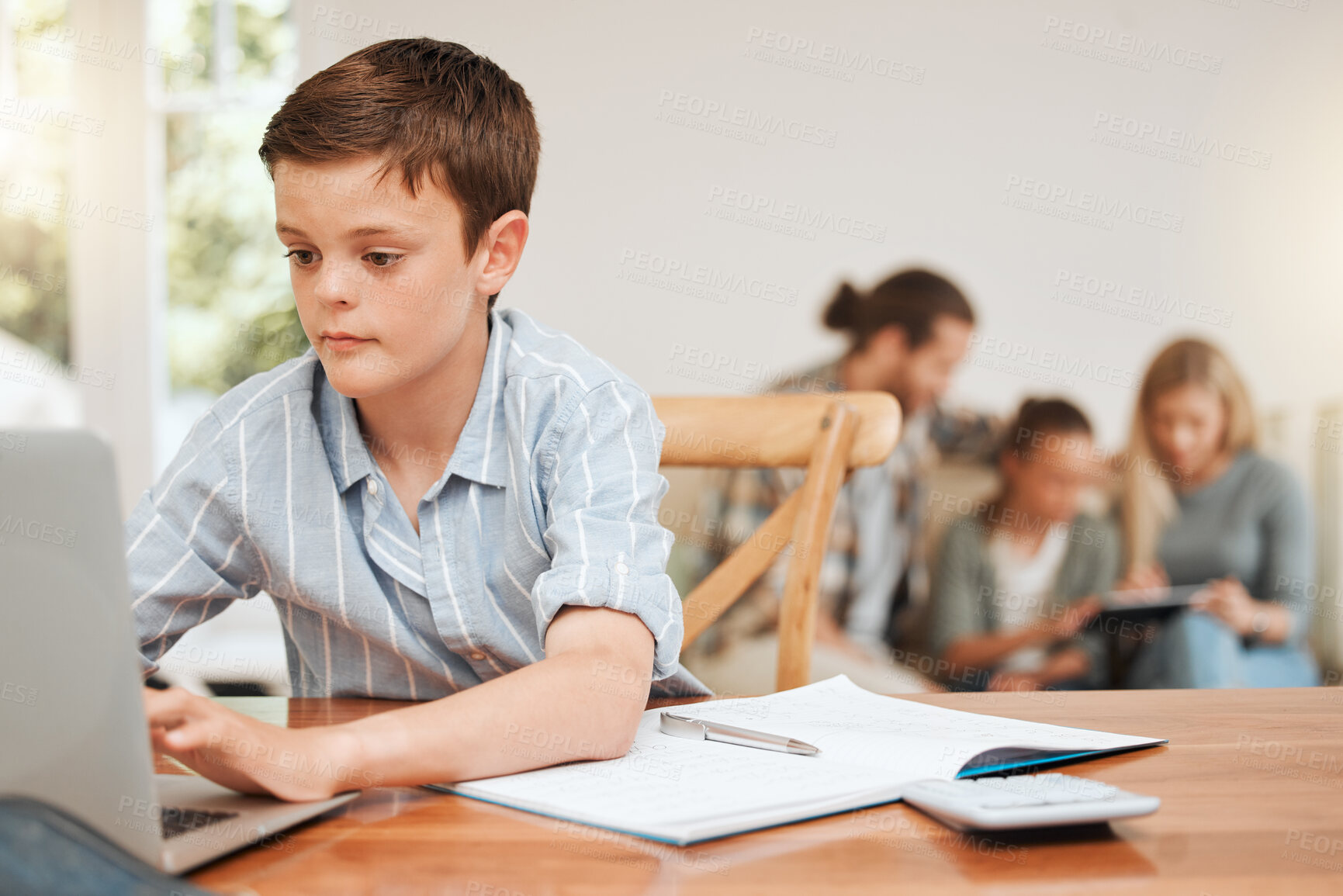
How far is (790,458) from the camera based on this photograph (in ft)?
3.34

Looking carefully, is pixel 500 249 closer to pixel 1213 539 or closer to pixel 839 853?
pixel 839 853

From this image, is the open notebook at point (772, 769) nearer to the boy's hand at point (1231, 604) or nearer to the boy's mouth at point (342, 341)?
the boy's mouth at point (342, 341)

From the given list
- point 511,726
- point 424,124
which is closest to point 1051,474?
point 424,124

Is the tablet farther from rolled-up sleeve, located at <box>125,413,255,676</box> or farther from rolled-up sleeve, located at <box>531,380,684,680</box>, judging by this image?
rolled-up sleeve, located at <box>125,413,255,676</box>

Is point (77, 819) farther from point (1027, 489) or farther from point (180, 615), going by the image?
point (1027, 489)

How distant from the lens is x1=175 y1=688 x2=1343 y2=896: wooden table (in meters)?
0.41

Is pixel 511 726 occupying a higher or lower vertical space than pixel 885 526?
higher

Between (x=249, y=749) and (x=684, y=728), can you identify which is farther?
(x=684, y=728)

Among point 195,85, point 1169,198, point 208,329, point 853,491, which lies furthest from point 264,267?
point 1169,198

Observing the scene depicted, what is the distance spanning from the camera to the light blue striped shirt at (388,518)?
84 centimetres

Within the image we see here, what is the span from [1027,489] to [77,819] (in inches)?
78.8

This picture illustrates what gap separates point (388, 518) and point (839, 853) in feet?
1.77

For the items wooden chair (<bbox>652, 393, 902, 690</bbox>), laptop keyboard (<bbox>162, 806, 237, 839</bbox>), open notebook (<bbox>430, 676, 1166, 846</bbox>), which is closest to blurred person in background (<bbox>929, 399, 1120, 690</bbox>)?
wooden chair (<bbox>652, 393, 902, 690</bbox>)

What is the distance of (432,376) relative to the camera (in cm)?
92
